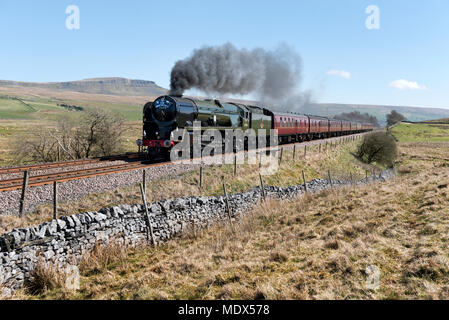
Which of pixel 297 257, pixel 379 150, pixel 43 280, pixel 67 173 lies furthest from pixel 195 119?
pixel 379 150

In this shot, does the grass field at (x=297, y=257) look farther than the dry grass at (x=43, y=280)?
No

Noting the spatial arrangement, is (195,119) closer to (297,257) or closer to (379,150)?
(297,257)

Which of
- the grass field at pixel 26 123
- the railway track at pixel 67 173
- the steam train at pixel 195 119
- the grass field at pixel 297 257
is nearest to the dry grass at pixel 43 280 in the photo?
the grass field at pixel 297 257

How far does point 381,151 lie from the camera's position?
43625 millimetres

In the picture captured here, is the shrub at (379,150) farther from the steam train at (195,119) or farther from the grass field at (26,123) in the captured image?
the grass field at (26,123)

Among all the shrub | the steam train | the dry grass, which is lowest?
the dry grass

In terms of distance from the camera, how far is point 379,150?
43688 mm

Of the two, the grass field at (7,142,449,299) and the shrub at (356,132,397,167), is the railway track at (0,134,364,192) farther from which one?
the shrub at (356,132,397,167)

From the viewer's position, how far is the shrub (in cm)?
4331

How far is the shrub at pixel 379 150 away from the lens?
4331cm

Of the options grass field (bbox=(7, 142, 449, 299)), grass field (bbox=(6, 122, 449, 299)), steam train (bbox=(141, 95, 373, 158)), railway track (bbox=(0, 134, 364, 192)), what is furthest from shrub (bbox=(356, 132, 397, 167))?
railway track (bbox=(0, 134, 364, 192))
